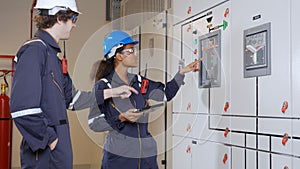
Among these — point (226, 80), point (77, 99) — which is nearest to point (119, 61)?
point (77, 99)

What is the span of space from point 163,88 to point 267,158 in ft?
2.59

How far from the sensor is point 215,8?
2.78 metres

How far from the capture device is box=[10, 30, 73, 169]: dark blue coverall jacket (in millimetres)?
1712

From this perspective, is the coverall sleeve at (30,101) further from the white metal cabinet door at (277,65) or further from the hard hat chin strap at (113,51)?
the white metal cabinet door at (277,65)

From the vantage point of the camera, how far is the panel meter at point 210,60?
2713 millimetres

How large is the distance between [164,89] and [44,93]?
0.98 metres

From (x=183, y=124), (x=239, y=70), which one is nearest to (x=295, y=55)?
(x=239, y=70)

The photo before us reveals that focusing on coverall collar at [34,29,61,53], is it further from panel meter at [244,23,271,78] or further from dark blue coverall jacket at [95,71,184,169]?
panel meter at [244,23,271,78]

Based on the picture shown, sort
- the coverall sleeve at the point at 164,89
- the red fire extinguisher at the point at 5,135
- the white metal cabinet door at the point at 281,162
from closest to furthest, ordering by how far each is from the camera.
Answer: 1. the white metal cabinet door at the point at 281,162
2. the coverall sleeve at the point at 164,89
3. the red fire extinguisher at the point at 5,135

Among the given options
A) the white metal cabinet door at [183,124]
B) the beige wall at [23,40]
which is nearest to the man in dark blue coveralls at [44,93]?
the white metal cabinet door at [183,124]

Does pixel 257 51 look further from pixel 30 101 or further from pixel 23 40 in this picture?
pixel 23 40

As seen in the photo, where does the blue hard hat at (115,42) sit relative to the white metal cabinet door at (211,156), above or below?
above

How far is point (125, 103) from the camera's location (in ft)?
8.26

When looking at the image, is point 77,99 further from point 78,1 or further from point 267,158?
point 78,1
